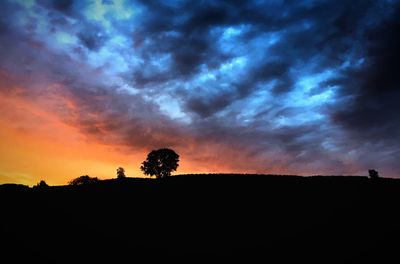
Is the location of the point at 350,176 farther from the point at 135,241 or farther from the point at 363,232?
the point at 135,241

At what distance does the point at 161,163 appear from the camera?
88.9 m

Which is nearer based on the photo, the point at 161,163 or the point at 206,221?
the point at 206,221

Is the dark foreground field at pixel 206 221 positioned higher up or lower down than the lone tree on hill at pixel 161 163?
lower down

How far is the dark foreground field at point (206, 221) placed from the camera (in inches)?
852

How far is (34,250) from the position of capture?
22.0 meters

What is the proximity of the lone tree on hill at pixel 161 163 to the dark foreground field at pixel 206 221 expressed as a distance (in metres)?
52.7

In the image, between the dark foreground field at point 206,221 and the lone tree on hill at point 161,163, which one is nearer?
→ the dark foreground field at point 206,221

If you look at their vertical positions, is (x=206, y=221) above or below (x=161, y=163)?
below

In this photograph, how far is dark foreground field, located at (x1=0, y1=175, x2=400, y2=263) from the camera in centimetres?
2164

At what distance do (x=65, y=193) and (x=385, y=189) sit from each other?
31.3 metres

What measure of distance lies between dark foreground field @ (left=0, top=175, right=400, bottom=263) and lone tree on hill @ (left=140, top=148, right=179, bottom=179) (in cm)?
5268

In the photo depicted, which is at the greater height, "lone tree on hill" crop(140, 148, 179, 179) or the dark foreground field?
"lone tree on hill" crop(140, 148, 179, 179)

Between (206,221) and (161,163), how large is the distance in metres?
63.2

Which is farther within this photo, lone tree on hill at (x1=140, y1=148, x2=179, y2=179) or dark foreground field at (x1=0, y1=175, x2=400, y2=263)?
lone tree on hill at (x1=140, y1=148, x2=179, y2=179)
